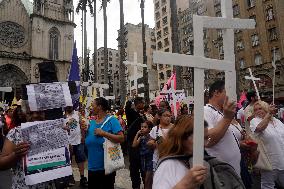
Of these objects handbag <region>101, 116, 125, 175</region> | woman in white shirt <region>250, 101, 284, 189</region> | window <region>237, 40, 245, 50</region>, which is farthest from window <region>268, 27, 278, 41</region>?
handbag <region>101, 116, 125, 175</region>

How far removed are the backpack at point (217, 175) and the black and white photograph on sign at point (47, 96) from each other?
1658 millimetres

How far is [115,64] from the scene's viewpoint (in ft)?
391

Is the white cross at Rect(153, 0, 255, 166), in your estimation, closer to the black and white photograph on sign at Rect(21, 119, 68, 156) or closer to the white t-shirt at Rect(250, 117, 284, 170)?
the black and white photograph on sign at Rect(21, 119, 68, 156)

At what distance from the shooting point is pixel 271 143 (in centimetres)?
520

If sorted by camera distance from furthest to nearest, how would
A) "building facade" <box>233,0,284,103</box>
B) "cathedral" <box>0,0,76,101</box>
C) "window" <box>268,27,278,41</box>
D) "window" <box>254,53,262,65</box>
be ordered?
"cathedral" <box>0,0,76,101</box> < "window" <box>254,53,262,65</box> < "window" <box>268,27,278,41</box> < "building facade" <box>233,0,284,103</box>

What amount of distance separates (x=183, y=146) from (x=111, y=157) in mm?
2659

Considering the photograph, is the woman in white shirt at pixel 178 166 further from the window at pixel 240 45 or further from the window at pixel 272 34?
the window at pixel 240 45

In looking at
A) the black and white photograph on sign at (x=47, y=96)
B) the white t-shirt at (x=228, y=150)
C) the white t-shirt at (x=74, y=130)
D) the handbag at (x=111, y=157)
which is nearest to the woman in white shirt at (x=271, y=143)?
the white t-shirt at (x=228, y=150)

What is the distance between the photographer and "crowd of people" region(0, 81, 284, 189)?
2285mm

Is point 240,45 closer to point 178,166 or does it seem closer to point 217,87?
point 217,87

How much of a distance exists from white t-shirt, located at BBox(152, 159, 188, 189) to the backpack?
4 cm

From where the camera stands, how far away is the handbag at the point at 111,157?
4820 millimetres

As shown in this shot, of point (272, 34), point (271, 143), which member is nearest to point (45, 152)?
point (271, 143)

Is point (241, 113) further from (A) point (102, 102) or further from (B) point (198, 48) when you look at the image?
(B) point (198, 48)
